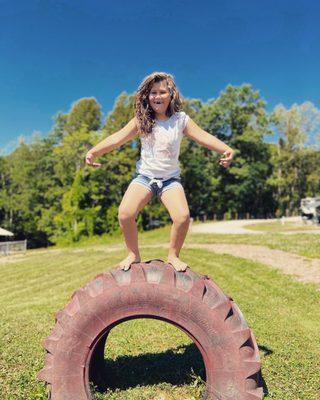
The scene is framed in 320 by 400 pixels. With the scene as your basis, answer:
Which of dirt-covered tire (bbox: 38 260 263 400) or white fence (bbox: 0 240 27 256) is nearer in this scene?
dirt-covered tire (bbox: 38 260 263 400)

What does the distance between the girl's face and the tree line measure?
3964 centimetres

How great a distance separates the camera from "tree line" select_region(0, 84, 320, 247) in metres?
44.9

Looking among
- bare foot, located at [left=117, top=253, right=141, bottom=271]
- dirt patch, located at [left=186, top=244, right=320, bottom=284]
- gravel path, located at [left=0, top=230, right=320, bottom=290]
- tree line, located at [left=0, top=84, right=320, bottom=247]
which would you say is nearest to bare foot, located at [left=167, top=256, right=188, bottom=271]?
bare foot, located at [left=117, top=253, right=141, bottom=271]

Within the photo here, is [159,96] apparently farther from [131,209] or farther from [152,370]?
[152,370]

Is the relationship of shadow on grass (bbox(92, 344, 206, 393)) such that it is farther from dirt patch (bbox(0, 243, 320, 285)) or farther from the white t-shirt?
dirt patch (bbox(0, 243, 320, 285))

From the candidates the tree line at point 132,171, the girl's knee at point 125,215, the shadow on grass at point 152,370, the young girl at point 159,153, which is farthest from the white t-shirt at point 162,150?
the tree line at point 132,171

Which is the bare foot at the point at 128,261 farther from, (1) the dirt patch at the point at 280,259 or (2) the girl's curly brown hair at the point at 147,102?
(1) the dirt patch at the point at 280,259

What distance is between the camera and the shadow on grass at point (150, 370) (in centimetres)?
514

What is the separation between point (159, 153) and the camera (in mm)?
4594

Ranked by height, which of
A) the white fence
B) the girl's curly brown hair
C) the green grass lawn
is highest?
the girl's curly brown hair

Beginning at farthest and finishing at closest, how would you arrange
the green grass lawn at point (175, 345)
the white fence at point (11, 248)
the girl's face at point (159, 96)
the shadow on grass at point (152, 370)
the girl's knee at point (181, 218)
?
the white fence at point (11, 248), the shadow on grass at point (152, 370), the green grass lawn at point (175, 345), the girl's face at point (159, 96), the girl's knee at point (181, 218)

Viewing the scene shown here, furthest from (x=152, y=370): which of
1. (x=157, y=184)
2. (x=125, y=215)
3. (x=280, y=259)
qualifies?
(x=280, y=259)

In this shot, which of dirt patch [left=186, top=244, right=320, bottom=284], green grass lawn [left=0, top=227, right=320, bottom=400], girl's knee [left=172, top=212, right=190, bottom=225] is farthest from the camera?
dirt patch [left=186, top=244, right=320, bottom=284]

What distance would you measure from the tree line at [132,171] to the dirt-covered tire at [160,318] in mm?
40214
